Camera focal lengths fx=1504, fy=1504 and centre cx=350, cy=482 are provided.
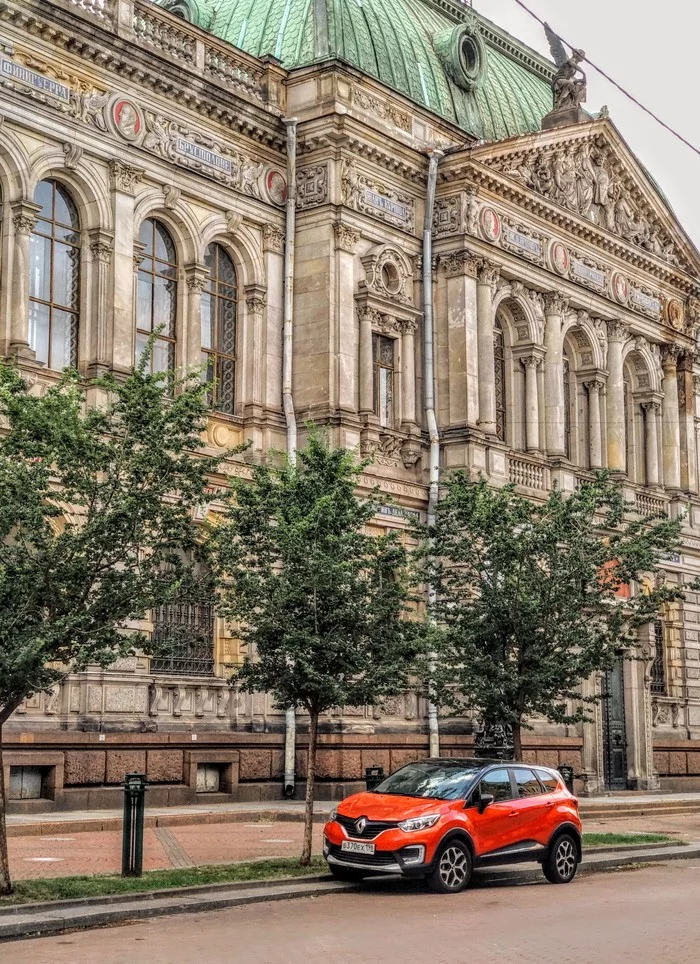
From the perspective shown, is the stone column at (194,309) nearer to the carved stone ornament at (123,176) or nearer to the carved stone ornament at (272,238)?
the carved stone ornament at (272,238)

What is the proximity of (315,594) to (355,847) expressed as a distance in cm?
355

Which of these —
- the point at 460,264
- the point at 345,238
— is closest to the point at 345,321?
the point at 345,238

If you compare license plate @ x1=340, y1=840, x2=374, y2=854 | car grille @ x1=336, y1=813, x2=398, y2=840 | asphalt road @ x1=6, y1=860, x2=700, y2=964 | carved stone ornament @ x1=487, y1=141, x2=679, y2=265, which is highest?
carved stone ornament @ x1=487, y1=141, x2=679, y2=265

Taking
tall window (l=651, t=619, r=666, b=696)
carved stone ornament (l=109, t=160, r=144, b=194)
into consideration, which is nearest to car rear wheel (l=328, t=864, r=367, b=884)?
carved stone ornament (l=109, t=160, r=144, b=194)

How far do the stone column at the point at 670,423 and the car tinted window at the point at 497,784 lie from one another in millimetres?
25944

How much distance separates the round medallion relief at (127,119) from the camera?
1211 inches

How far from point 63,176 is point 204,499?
14.0 m

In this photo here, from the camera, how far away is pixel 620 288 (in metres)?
43.0

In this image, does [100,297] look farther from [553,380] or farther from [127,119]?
[553,380]

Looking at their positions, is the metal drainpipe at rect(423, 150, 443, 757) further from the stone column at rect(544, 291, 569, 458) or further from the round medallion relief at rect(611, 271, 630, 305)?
the round medallion relief at rect(611, 271, 630, 305)

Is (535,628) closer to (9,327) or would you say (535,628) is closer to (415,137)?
(9,327)

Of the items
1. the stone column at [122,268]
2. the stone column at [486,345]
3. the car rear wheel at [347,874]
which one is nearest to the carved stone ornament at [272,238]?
the stone column at [122,268]

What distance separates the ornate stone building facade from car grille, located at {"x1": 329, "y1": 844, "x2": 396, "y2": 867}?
7995 mm

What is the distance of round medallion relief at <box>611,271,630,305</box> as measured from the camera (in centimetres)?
4275
